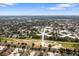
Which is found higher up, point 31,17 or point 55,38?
point 31,17

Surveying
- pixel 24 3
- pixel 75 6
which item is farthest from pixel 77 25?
pixel 24 3

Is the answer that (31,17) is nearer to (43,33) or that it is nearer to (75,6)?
(43,33)

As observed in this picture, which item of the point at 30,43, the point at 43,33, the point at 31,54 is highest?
the point at 43,33

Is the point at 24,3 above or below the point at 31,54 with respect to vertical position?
above

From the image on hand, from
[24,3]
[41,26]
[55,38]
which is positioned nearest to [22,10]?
[24,3]

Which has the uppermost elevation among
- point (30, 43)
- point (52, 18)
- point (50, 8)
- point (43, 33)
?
point (50, 8)

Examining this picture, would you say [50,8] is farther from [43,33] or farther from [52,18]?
[43,33]
